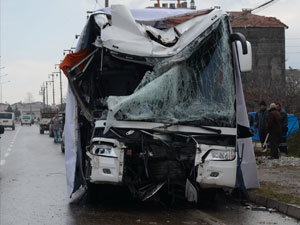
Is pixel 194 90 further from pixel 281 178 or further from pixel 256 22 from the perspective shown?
pixel 256 22

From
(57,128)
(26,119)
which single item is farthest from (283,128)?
(26,119)

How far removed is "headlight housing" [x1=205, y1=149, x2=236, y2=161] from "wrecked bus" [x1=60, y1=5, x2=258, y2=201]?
0.05 ft

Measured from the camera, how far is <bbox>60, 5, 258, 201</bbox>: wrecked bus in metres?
7.93

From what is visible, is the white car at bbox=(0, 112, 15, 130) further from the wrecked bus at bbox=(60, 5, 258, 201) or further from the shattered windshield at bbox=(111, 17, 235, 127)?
→ the shattered windshield at bbox=(111, 17, 235, 127)

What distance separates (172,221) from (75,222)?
134cm

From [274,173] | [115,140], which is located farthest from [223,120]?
[274,173]

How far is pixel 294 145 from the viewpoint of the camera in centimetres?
1744

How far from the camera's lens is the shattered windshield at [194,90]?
808 centimetres

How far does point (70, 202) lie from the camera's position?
936 centimetres

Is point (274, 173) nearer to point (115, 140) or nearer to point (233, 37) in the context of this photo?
point (233, 37)

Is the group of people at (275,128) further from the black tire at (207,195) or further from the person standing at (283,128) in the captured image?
the black tire at (207,195)

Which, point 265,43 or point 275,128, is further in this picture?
point 265,43

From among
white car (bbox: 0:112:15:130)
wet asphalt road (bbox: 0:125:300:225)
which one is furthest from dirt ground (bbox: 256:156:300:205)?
white car (bbox: 0:112:15:130)

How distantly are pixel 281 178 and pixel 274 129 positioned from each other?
3.75 m
